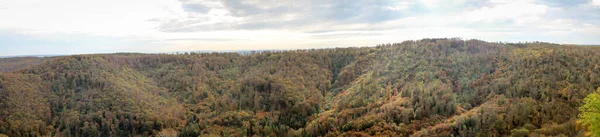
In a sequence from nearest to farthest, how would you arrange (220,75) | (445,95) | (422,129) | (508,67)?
(422,129) < (445,95) < (508,67) < (220,75)

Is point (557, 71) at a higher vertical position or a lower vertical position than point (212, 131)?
A: higher

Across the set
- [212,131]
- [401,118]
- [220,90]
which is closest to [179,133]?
[212,131]

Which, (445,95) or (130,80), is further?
(130,80)

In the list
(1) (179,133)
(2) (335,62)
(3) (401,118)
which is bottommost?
(1) (179,133)

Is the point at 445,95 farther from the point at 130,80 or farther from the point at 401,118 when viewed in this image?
the point at 130,80

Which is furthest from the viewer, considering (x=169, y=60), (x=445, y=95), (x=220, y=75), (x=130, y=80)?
(x=169, y=60)

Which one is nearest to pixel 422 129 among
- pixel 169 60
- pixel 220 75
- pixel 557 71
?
pixel 557 71

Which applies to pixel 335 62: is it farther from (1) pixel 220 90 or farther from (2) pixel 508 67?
(2) pixel 508 67
